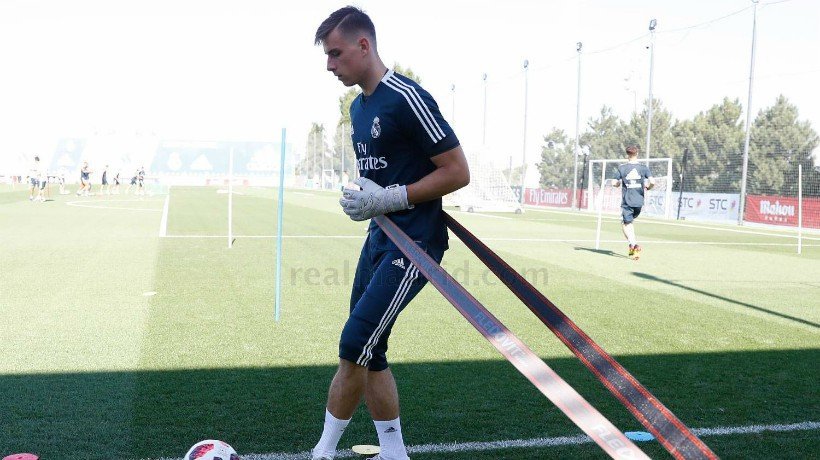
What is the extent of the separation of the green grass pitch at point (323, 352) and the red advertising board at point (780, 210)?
17761 millimetres

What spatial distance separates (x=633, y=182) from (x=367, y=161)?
11.5 metres

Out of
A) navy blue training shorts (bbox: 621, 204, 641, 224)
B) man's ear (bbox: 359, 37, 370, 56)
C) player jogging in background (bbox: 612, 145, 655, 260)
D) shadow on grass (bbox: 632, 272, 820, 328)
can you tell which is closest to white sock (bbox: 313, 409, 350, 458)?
man's ear (bbox: 359, 37, 370, 56)

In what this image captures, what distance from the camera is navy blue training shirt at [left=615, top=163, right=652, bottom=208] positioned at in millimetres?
14086

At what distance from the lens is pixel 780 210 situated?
30.3m

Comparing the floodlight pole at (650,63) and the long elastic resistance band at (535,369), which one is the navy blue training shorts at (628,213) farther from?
the floodlight pole at (650,63)

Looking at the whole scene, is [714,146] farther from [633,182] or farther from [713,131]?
[633,182]

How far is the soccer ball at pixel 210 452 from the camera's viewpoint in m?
3.29

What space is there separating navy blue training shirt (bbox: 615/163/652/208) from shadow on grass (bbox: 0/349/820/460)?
A: 8.39m

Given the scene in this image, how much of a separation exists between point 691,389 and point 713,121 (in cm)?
7116

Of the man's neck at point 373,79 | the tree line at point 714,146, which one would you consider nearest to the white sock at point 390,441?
the man's neck at point 373,79

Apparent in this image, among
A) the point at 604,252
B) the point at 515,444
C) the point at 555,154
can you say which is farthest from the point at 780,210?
the point at 555,154

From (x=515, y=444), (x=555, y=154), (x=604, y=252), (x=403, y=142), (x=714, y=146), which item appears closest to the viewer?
(x=403, y=142)

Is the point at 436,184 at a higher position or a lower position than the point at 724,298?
higher

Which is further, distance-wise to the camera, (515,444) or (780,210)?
(780,210)
